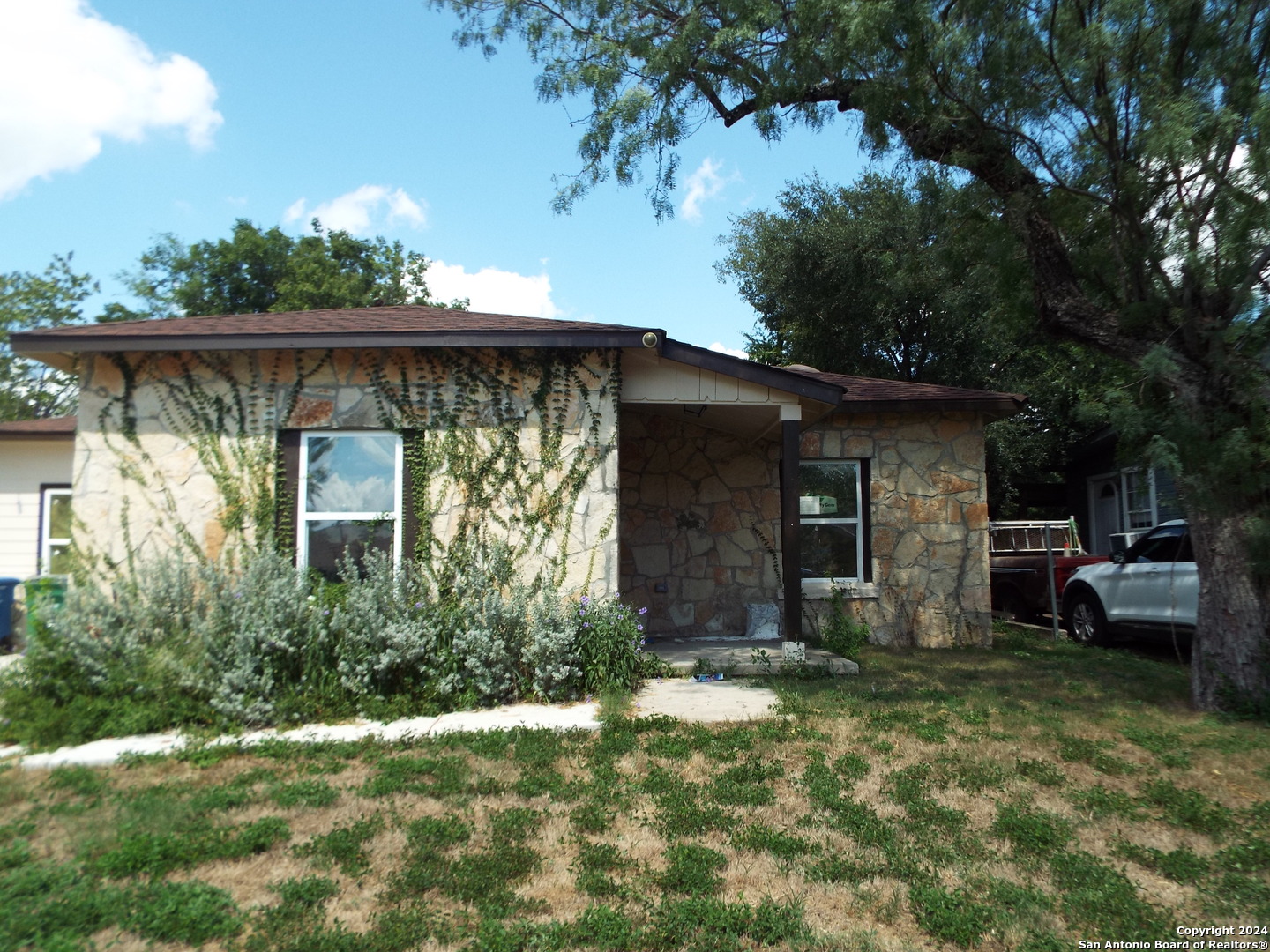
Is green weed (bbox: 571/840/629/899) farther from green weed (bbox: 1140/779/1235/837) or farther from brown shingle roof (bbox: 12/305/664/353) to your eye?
brown shingle roof (bbox: 12/305/664/353)

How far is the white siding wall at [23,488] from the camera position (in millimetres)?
12172

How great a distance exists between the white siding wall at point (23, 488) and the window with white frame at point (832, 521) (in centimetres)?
1039

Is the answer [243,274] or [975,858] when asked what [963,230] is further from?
[243,274]

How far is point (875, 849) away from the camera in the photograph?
4078 mm

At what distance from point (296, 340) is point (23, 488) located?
7725 mm

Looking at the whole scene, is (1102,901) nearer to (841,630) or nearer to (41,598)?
(841,630)

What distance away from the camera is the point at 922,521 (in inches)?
431

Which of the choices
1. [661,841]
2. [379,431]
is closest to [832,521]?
[379,431]

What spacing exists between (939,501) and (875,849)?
7554mm

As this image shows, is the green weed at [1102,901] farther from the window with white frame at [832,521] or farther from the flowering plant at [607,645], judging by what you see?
the window with white frame at [832,521]

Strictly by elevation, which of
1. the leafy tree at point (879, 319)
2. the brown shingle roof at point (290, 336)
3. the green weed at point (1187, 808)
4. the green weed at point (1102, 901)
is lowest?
the green weed at point (1102, 901)

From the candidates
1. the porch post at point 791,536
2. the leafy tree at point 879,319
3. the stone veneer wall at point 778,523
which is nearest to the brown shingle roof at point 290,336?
the porch post at point 791,536

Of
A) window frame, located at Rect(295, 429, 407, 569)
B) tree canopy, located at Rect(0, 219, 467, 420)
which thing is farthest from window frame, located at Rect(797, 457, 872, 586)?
tree canopy, located at Rect(0, 219, 467, 420)

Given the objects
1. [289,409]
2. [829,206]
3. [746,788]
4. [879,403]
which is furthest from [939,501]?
[829,206]
